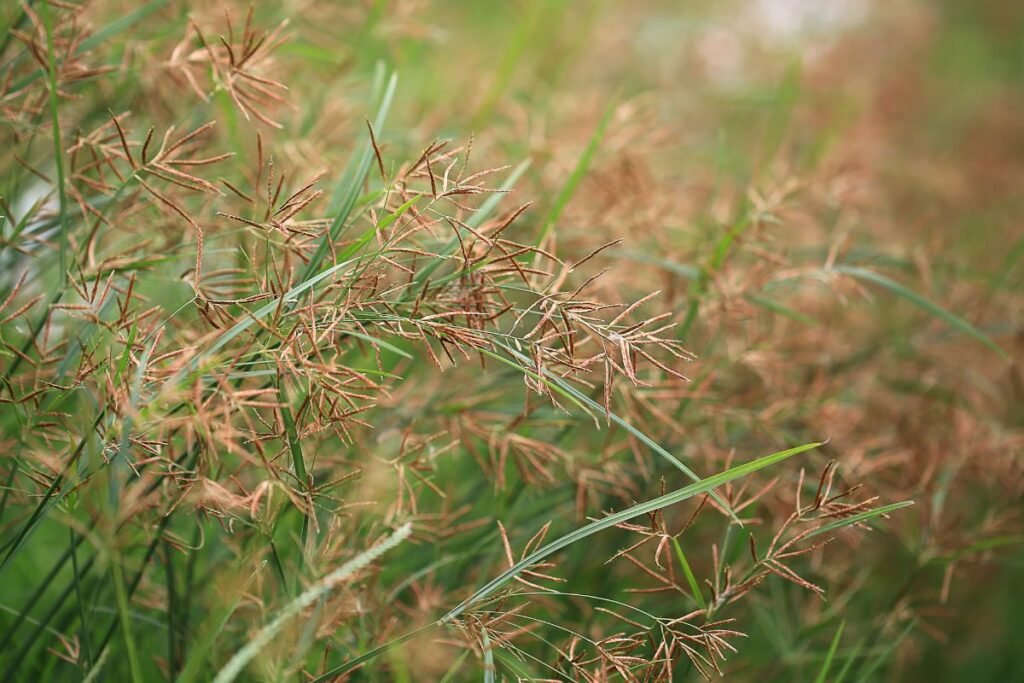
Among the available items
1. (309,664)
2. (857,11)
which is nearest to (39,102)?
(309,664)

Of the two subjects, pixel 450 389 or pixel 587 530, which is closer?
pixel 587 530

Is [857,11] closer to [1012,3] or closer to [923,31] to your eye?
[923,31]

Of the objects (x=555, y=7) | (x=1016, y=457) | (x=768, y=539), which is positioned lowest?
(x=768, y=539)

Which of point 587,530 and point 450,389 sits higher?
point 587,530

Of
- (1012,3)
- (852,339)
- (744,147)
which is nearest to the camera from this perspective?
(852,339)

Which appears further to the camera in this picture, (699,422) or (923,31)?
(923,31)

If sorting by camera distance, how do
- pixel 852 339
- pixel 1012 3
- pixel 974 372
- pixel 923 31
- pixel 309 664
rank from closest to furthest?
pixel 309 664 < pixel 974 372 < pixel 852 339 < pixel 923 31 < pixel 1012 3

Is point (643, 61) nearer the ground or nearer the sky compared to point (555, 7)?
nearer the ground
